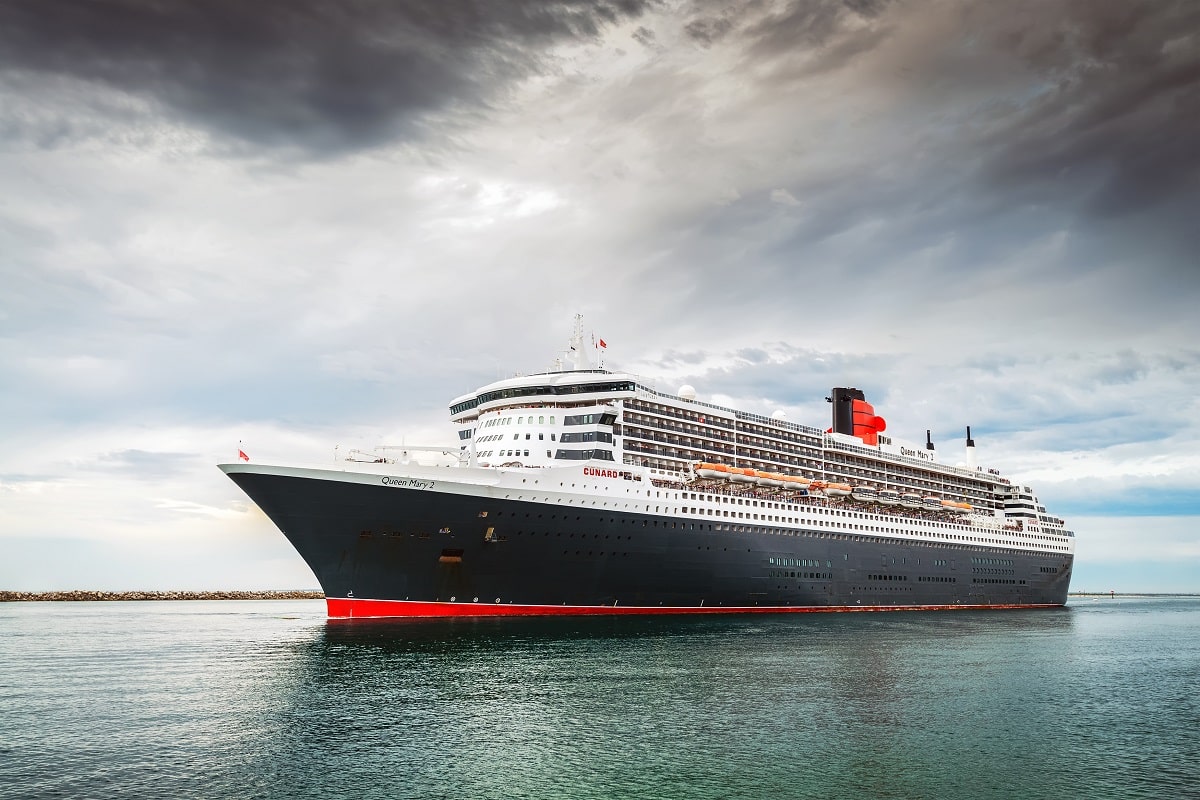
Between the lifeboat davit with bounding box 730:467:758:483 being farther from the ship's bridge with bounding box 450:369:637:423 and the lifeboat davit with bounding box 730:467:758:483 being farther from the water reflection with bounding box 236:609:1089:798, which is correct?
the water reflection with bounding box 236:609:1089:798

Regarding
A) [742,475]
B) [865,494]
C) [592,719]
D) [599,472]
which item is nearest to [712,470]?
[742,475]

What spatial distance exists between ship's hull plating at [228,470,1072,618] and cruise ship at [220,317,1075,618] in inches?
3.9

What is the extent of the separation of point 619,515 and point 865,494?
32.2 metres

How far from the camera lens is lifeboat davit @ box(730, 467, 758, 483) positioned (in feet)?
201

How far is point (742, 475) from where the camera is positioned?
203 feet

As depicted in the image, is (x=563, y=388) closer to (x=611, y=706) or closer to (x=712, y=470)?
→ (x=712, y=470)

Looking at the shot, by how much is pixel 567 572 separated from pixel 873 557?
33.2 m

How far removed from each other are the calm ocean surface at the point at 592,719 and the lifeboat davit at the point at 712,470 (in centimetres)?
1476

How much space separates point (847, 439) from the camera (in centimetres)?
7912

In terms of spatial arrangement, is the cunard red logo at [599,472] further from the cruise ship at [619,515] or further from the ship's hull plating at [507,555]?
the ship's hull plating at [507,555]

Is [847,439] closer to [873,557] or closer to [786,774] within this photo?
[873,557]

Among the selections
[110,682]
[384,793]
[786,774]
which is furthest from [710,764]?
[110,682]

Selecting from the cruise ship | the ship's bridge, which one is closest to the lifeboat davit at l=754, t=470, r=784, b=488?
the cruise ship

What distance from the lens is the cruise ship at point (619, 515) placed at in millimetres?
46875
